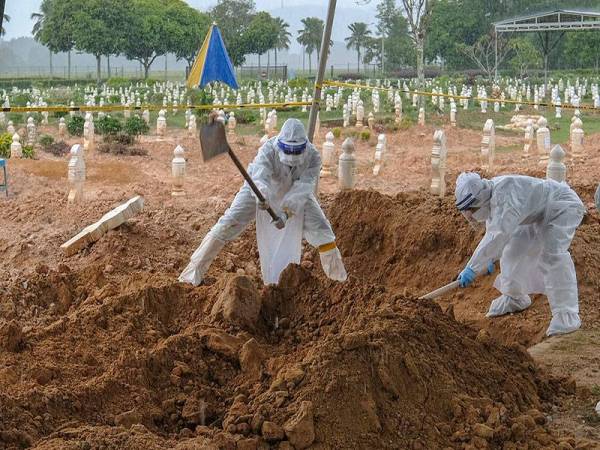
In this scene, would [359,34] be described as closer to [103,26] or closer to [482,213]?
[103,26]

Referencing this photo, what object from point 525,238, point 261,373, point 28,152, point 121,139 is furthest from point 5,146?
point 261,373

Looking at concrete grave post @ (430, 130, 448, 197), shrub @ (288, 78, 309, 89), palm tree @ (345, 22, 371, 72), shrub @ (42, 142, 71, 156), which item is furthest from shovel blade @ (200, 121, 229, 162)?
palm tree @ (345, 22, 371, 72)

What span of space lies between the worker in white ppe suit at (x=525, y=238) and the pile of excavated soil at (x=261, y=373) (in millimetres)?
1076

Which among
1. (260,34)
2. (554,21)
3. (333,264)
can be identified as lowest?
(333,264)

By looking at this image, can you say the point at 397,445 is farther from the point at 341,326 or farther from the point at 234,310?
the point at 234,310

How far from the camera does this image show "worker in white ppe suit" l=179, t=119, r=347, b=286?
25.2ft

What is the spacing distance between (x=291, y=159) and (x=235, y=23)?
41.4m

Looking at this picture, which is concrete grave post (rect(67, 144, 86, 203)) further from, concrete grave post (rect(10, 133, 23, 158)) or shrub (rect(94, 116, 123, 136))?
shrub (rect(94, 116, 123, 136))

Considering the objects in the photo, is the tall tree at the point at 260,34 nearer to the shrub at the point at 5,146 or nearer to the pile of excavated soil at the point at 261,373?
the shrub at the point at 5,146

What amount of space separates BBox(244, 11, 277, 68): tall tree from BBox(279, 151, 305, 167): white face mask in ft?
126

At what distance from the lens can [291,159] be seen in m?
7.58

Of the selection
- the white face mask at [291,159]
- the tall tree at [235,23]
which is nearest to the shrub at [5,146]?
the white face mask at [291,159]

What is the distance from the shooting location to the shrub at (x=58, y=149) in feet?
59.0

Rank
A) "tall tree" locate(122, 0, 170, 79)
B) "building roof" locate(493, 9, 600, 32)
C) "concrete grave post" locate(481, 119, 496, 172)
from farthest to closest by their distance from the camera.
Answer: "tall tree" locate(122, 0, 170, 79) < "building roof" locate(493, 9, 600, 32) < "concrete grave post" locate(481, 119, 496, 172)
